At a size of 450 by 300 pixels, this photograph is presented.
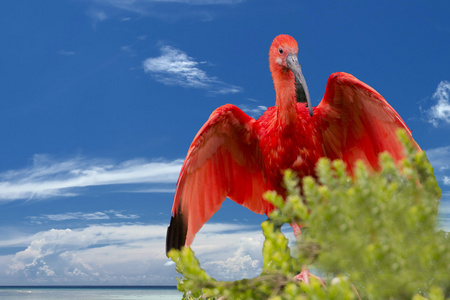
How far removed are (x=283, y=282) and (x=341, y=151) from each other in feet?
Result: 10.1

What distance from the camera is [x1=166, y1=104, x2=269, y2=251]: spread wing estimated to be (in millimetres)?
4902

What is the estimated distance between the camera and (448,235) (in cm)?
162

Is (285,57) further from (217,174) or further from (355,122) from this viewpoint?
(217,174)

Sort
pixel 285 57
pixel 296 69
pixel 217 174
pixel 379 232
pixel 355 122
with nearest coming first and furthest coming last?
pixel 379 232, pixel 296 69, pixel 285 57, pixel 355 122, pixel 217 174

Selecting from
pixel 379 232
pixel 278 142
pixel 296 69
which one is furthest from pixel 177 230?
pixel 379 232

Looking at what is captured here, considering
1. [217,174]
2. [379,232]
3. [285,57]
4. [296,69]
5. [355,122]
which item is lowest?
[379,232]

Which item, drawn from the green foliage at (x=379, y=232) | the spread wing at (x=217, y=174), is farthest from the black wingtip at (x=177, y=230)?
the green foliage at (x=379, y=232)

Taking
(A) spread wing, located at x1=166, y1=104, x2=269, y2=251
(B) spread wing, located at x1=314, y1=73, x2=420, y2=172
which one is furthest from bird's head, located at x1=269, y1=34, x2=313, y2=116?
(A) spread wing, located at x1=166, y1=104, x2=269, y2=251

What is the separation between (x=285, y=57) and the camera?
15.2 ft

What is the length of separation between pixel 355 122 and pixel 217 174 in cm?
165

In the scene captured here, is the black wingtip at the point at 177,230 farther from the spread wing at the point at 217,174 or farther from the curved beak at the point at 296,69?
the curved beak at the point at 296,69

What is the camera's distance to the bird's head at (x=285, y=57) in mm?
4551

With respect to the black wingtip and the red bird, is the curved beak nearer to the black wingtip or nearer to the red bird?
the red bird

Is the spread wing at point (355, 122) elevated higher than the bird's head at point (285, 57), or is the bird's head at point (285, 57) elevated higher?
the bird's head at point (285, 57)
